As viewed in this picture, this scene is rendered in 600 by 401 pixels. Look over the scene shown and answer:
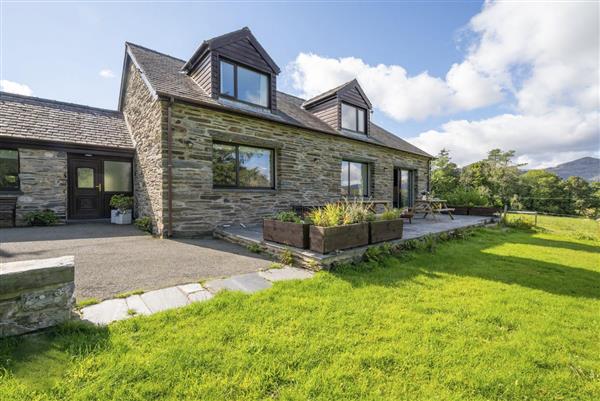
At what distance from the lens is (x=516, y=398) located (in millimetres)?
1649

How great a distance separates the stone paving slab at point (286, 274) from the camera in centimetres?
373

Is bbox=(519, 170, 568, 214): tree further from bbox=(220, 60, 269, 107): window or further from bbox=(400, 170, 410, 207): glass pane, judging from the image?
bbox=(220, 60, 269, 107): window

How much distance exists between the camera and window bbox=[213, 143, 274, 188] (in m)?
7.55

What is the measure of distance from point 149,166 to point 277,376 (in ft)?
25.9

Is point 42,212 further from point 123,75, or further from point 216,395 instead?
point 216,395

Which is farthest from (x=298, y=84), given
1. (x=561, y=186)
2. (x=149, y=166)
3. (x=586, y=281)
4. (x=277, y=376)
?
(x=561, y=186)

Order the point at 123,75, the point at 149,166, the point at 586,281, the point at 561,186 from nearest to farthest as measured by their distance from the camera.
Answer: the point at 586,281 < the point at 149,166 < the point at 123,75 < the point at 561,186

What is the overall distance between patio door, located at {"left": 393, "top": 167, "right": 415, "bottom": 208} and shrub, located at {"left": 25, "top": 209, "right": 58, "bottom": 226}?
1480 cm

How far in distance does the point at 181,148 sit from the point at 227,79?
10.0 feet

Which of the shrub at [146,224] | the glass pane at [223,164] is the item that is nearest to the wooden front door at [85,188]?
the shrub at [146,224]

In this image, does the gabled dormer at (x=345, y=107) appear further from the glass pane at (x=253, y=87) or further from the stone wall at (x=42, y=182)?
the stone wall at (x=42, y=182)

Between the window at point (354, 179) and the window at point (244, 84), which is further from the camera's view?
the window at point (354, 179)

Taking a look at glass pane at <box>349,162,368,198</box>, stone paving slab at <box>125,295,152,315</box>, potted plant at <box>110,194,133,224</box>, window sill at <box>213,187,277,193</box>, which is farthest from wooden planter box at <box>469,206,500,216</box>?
potted plant at <box>110,194,133,224</box>

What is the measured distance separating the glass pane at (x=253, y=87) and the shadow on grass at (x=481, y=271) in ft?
22.9
